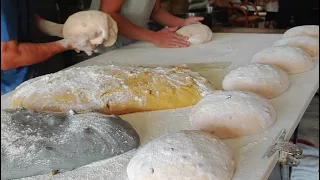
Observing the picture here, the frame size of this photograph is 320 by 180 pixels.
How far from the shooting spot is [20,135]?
2.23 ft

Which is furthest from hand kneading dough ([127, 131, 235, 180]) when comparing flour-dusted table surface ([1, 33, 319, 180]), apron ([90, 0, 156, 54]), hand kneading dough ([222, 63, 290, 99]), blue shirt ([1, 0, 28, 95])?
apron ([90, 0, 156, 54])

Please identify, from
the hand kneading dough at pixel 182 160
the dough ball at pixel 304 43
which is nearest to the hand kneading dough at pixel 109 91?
the hand kneading dough at pixel 182 160

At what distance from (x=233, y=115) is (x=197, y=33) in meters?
0.89

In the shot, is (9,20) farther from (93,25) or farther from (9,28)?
(93,25)

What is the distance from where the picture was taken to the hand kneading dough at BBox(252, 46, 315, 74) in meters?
1.24

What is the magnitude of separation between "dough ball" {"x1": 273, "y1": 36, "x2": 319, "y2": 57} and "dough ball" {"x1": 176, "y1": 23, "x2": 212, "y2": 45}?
33 centimetres

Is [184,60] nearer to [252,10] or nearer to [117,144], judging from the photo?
[252,10]

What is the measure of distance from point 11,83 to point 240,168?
1.38ft

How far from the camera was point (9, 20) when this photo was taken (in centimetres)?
52

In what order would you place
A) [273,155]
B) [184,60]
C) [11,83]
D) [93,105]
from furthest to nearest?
[184,60] → [93,105] → [273,155] → [11,83]

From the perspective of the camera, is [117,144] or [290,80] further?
[290,80]

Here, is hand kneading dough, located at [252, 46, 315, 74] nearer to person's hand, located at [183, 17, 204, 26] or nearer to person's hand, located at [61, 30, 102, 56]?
person's hand, located at [183, 17, 204, 26]

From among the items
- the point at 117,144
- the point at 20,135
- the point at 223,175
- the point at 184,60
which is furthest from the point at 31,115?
the point at 184,60

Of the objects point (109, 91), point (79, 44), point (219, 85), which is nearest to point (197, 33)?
point (219, 85)
